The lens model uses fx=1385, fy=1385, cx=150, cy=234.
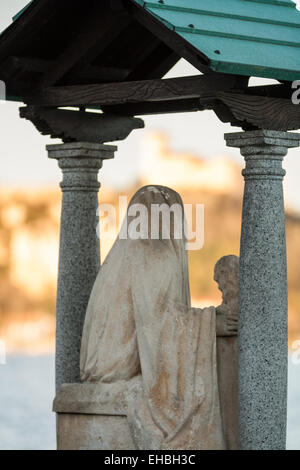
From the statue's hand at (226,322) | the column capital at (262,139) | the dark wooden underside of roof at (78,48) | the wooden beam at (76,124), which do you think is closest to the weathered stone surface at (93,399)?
the statue's hand at (226,322)

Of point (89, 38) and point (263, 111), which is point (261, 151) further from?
point (89, 38)

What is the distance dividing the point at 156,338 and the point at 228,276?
0.74 meters

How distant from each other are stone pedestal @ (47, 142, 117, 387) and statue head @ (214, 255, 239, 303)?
1.41 metres

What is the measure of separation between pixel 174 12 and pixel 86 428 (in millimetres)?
3150

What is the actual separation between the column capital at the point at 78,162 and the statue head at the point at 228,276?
1.54 m

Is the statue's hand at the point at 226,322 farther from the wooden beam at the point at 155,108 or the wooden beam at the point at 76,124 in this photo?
the wooden beam at the point at 76,124

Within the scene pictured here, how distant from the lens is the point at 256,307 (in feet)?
32.3

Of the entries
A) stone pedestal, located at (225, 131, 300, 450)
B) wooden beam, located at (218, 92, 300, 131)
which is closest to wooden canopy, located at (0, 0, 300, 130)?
wooden beam, located at (218, 92, 300, 131)

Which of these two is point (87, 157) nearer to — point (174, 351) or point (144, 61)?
point (144, 61)

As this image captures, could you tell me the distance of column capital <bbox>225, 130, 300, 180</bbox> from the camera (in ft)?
32.4

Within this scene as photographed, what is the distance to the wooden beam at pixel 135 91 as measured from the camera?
9.82 m

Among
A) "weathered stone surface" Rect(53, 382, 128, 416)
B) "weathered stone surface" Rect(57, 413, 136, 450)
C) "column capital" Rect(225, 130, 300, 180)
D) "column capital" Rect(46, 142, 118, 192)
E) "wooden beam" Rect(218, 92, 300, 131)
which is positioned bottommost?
"weathered stone surface" Rect(57, 413, 136, 450)

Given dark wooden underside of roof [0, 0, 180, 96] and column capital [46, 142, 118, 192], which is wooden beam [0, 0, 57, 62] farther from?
column capital [46, 142, 118, 192]
